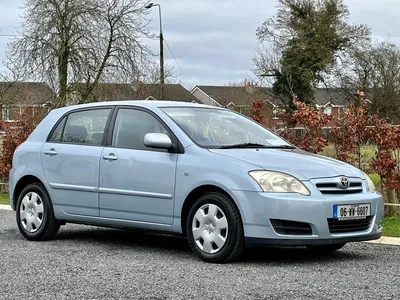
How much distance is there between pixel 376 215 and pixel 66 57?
1033 inches

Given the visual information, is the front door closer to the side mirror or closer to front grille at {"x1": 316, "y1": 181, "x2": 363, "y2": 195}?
the side mirror

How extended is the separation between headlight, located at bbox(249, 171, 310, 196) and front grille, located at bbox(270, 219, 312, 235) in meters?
0.28

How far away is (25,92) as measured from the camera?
96.5ft

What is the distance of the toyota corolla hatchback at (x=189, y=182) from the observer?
23.2ft

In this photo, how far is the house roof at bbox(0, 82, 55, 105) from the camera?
28922 millimetres

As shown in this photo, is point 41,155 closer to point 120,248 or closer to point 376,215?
point 120,248

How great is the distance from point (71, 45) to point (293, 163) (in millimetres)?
26012

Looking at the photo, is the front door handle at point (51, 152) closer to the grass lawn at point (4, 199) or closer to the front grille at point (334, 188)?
the front grille at point (334, 188)

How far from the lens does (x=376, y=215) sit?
756 cm

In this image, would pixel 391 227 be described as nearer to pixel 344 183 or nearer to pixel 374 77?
pixel 344 183

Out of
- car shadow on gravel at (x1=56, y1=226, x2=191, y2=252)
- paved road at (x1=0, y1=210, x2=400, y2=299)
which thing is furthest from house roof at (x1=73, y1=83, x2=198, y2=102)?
paved road at (x1=0, y1=210, x2=400, y2=299)

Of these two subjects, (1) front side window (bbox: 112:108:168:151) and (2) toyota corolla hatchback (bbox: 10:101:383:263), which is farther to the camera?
(1) front side window (bbox: 112:108:168:151)

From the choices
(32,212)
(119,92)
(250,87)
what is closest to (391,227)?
(32,212)

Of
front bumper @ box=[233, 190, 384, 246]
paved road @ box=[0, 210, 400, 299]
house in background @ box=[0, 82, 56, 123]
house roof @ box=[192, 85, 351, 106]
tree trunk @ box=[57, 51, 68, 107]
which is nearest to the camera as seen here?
paved road @ box=[0, 210, 400, 299]
